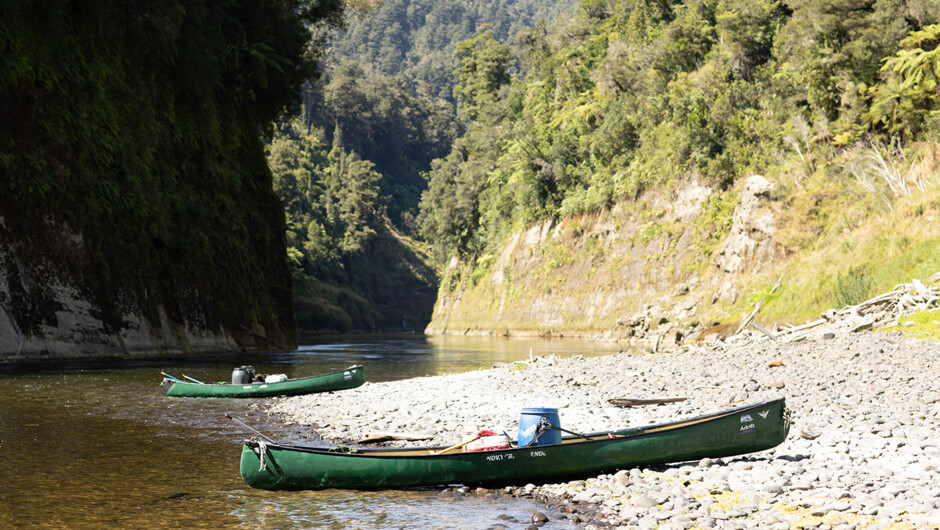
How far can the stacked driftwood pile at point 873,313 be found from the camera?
69.2 feet

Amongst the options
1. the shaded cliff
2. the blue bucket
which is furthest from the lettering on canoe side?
the shaded cliff

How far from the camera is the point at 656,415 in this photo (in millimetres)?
13445

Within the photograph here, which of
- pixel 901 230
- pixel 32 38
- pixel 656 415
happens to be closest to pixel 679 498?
pixel 656 415

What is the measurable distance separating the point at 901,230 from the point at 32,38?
1242 inches

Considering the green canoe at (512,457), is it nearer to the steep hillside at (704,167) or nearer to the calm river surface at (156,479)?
the calm river surface at (156,479)

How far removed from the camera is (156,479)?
Answer: 10258 millimetres

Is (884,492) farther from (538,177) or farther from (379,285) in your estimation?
(379,285)

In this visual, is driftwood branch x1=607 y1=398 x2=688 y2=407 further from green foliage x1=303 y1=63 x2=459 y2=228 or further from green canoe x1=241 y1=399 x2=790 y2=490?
green foliage x1=303 y1=63 x2=459 y2=228

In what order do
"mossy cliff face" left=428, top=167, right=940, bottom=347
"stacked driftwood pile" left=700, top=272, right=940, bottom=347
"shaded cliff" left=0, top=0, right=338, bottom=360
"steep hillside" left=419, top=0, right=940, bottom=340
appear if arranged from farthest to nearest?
1. "steep hillside" left=419, top=0, right=940, bottom=340
2. "mossy cliff face" left=428, top=167, right=940, bottom=347
3. "shaded cliff" left=0, top=0, right=338, bottom=360
4. "stacked driftwood pile" left=700, top=272, right=940, bottom=347

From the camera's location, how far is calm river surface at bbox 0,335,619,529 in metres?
8.54

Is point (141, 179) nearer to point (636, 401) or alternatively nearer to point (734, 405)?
point (636, 401)

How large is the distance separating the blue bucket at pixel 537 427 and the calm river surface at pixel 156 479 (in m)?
0.94

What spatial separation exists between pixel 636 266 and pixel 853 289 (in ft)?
77.0

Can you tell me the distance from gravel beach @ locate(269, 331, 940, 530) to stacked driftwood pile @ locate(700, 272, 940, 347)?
87 centimetres
